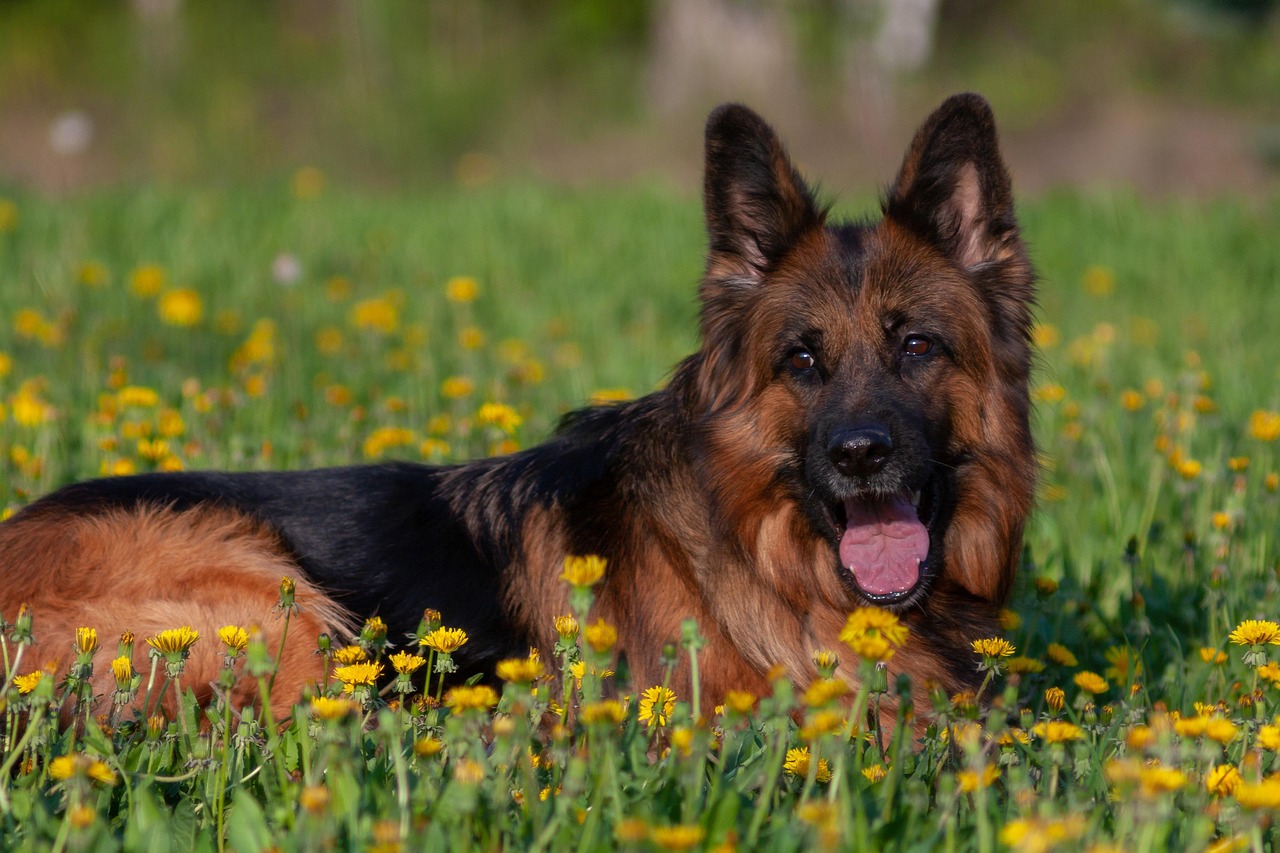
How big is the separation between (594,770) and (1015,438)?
5.57 ft

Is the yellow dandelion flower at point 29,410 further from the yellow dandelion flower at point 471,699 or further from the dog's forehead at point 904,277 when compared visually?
the yellow dandelion flower at point 471,699

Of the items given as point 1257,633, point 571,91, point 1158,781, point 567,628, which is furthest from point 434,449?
point 571,91

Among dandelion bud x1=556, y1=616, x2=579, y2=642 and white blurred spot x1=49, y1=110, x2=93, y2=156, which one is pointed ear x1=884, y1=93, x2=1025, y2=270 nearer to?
dandelion bud x1=556, y1=616, x2=579, y2=642

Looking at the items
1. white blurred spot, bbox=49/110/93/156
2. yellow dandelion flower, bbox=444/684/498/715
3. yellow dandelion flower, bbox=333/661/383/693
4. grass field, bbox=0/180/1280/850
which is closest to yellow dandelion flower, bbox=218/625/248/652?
grass field, bbox=0/180/1280/850

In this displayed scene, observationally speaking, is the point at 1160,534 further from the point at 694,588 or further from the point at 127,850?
the point at 127,850

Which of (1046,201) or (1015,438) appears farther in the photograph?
(1046,201)

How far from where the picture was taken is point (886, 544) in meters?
3.48

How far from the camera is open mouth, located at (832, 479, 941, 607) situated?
3445 mm

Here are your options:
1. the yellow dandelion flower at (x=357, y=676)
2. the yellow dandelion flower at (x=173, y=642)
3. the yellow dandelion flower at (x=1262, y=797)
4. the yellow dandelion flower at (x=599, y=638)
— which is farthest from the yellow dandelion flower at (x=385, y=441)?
the yellow dandelion flower at (x=1262, y=797)

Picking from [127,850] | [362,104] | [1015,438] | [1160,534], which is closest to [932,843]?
[127,850]

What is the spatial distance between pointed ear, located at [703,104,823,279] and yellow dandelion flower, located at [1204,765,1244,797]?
185 cm

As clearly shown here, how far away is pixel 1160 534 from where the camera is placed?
15.3ft

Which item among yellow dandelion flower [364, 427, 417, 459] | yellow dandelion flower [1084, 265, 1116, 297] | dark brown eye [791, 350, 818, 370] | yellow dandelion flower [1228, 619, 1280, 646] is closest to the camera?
yellow dandelion flower [1228, 619, 1280, 646]

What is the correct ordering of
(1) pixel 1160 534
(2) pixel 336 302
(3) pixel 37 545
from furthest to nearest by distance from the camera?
(2) pixel 336 302 → (1) pixel 1160 534 → (3) pixel 37 545
